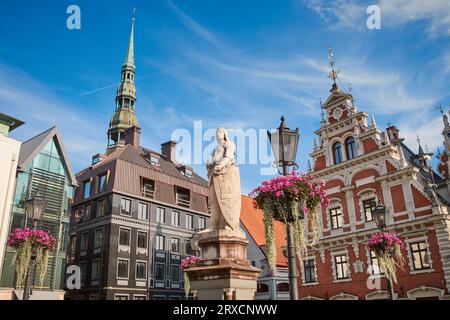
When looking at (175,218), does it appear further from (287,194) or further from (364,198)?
(287,194)

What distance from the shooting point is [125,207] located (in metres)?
36.2

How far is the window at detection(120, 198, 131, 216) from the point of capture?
35812 mm

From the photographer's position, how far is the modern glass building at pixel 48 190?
27.4 meters

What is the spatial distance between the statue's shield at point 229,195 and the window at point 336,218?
22002 mm

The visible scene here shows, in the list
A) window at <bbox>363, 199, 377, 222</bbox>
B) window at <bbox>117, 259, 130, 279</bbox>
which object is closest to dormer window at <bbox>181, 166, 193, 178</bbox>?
window at <bbox>117, 259, 130, 279</bbox>

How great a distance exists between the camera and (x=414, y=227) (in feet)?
80.1

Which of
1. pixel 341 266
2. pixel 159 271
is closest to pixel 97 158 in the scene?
pixel 159 271

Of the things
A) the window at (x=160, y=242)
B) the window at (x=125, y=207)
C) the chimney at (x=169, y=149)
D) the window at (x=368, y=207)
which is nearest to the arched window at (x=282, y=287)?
the window at (x=160, y=242)

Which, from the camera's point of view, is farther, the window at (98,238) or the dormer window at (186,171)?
the dormer window at (186,171)

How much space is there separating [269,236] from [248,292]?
2.51 m

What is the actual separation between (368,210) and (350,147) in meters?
5.34

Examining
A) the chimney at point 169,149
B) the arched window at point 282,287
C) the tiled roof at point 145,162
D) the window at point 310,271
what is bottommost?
the arched window at point 282,287

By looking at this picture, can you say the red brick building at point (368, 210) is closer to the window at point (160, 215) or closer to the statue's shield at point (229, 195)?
the window at point (160, 215)

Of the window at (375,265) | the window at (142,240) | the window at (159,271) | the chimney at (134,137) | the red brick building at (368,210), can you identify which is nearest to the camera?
the red brick building at (368,210)
